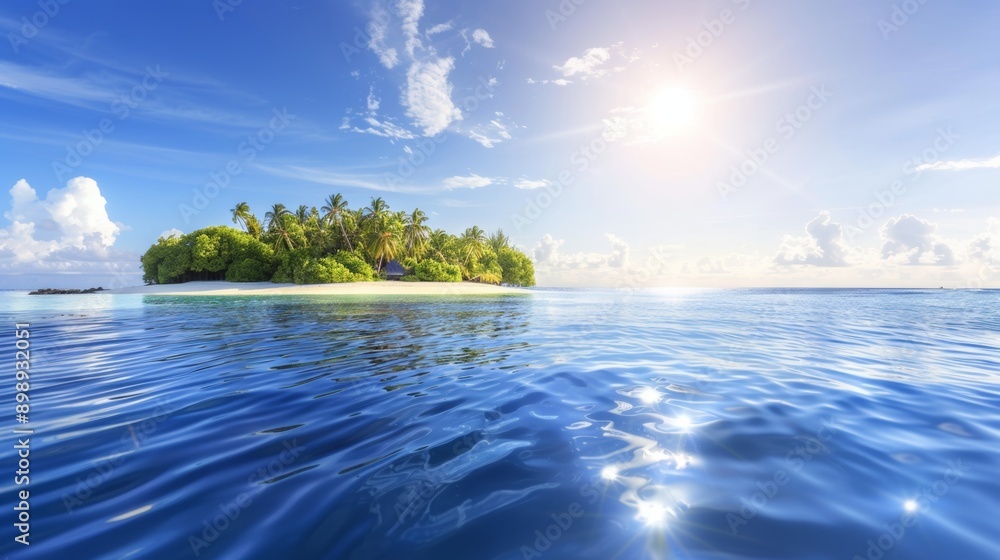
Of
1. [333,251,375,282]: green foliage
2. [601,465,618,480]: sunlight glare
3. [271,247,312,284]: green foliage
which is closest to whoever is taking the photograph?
[601,465,618,480]: sunlight glare

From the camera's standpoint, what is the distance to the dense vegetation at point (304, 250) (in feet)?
200

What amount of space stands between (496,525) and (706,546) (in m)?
1.40

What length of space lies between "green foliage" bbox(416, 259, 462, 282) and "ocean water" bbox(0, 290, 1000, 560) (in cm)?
6109

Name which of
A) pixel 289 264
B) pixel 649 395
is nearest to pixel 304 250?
pixel 289 264

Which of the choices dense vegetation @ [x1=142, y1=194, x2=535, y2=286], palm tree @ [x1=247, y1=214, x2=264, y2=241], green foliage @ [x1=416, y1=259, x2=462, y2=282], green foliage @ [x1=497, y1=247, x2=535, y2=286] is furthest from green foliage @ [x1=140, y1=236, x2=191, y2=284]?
green foliage @ [x1=497, y1=247, x2=535, y2=286]

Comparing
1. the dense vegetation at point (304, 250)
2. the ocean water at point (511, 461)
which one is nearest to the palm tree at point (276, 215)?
the dense vegetation at point (304, 250)

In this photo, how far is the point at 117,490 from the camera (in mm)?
3270

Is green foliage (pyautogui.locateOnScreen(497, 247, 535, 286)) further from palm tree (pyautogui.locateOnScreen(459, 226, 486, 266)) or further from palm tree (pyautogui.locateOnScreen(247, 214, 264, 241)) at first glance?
palm tree (pyautogui.locateOnScreen(247, 214, 264, 241))

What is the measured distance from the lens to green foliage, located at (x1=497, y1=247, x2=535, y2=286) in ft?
351

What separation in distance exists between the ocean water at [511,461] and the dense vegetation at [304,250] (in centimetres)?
5615

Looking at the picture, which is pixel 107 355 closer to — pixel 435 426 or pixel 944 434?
pixel 435 426

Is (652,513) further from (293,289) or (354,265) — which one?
(354,265)

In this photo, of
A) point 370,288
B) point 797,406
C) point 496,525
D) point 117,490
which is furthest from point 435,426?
point 370,288

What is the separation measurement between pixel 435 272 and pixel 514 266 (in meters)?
41.1
